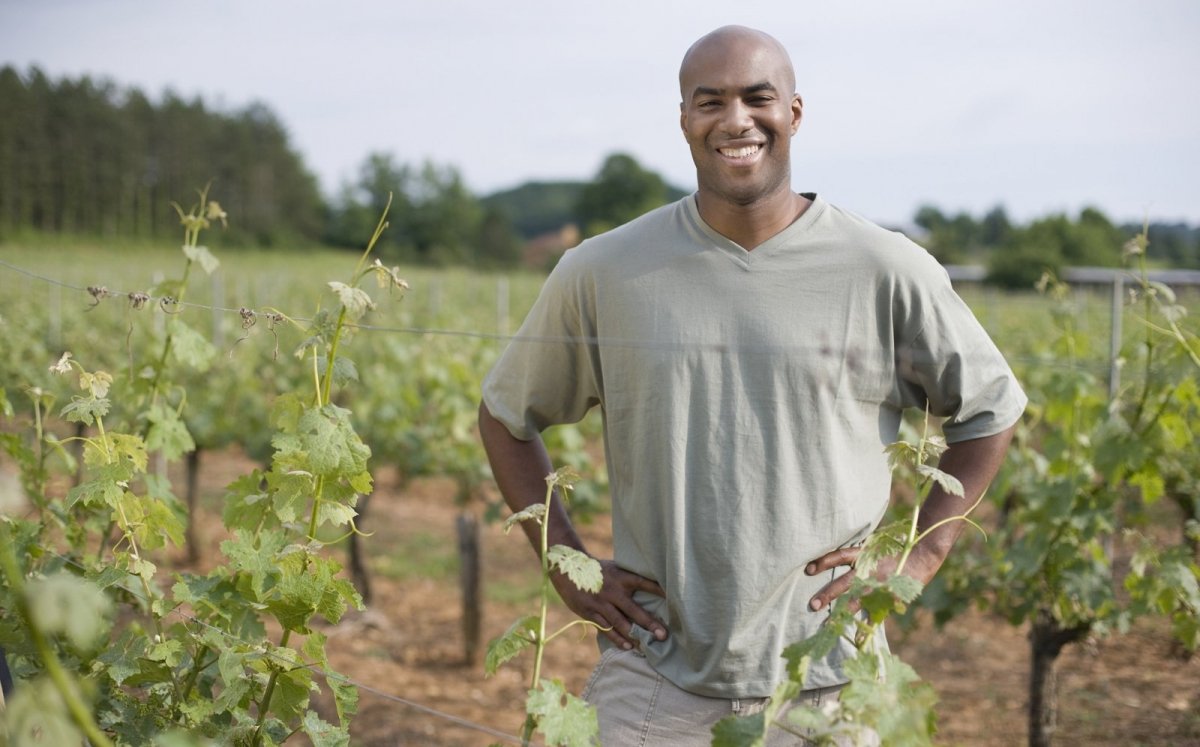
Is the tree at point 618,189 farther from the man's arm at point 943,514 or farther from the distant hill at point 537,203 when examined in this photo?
the man's arm at point 943,514

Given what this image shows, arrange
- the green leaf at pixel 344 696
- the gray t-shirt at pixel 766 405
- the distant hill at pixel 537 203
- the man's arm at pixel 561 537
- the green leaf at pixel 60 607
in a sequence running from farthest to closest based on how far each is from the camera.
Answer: the distant hill at pixel 537 203, the man's arm at pixel 561 537, the gray t-shirt at pixel 766 405, the green leaf at pixel 344 696, the green leaf at pixel 60 607

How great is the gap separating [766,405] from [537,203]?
121052mm

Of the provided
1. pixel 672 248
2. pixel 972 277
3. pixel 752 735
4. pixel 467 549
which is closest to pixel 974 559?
pixel 467 549

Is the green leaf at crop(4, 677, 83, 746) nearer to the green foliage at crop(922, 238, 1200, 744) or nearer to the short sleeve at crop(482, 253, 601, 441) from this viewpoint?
the short sleeve at crop(482, 253, 601, 441)

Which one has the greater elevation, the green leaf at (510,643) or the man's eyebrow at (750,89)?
the man's eyebrow at (750,89)

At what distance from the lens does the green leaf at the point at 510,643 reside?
159 centimetres

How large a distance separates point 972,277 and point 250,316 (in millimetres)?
60872

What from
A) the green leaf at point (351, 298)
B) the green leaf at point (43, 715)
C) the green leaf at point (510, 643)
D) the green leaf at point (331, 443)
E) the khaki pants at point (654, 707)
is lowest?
the khaki pants at point (654, 707)

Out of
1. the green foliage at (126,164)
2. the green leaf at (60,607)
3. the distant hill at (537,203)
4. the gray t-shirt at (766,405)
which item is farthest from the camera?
the distant hill at (537,203)

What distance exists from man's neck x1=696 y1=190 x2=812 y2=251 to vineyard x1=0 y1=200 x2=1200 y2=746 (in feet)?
1.48

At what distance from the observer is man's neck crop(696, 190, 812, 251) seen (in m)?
2.07

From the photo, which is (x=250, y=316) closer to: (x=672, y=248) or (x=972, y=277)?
(x=672, y=248)

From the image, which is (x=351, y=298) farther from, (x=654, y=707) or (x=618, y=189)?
(x=618, y=189)

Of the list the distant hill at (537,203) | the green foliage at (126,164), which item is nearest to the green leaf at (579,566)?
the green foliage at (126,164)
